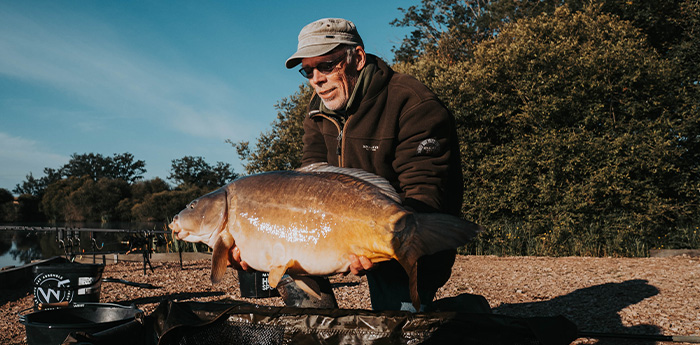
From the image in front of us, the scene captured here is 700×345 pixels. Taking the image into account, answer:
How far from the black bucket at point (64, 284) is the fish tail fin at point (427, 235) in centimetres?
308

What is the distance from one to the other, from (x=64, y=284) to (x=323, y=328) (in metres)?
2.84

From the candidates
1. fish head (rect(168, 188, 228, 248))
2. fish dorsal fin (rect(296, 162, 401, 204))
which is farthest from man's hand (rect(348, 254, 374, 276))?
fish head (rect(168, 188, 228, 248))

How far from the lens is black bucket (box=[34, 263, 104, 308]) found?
3475 mm

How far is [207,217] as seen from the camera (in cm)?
178

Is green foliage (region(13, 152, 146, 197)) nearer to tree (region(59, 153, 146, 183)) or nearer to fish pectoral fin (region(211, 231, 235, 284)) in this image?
tree (region(59, 153, 146, 183))

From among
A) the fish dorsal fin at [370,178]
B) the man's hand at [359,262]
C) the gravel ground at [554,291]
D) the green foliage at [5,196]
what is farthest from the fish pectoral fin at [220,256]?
the green foliage at [5,196]

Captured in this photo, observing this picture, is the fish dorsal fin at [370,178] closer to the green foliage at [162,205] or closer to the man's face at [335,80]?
the man's face at [335,80]

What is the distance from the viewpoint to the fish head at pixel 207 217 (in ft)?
5.80

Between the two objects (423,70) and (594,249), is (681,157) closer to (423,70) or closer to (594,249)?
(594,249)

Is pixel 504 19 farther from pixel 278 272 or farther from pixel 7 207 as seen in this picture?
pixel 7 207

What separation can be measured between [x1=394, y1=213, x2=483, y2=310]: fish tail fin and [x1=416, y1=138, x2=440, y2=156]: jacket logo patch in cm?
59

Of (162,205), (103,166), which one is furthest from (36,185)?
(162,205)

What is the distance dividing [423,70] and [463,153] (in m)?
3.50

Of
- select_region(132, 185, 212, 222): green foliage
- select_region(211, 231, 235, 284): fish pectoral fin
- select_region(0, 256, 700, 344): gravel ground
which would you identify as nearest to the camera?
select_region(211, 231, 235, 284): fish pectoral fin
